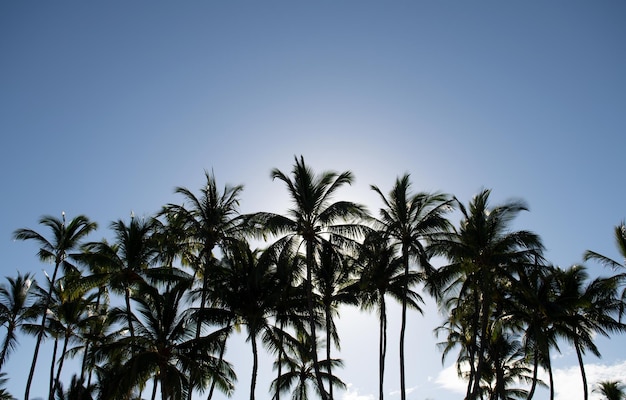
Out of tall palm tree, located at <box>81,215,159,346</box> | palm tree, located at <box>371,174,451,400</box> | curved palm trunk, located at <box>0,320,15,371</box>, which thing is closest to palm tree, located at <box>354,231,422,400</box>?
palm tree, located at <box>371,174,451,400</box>

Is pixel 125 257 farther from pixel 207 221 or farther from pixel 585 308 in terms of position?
pixel 585 308

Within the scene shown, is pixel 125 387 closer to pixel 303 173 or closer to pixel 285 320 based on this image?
pixel 285 320

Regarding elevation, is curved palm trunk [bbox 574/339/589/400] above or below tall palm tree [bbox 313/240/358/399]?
below

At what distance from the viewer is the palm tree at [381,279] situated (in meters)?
23.1

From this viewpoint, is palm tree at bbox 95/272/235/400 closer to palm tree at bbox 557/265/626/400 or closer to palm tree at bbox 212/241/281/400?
palm tree at bbox 212/241/281/400

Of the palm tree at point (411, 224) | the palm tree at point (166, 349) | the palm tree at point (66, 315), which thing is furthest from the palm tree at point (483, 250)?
the palm tree at point (66, 315)

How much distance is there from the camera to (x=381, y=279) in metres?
25.2

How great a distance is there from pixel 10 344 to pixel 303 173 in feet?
65.1

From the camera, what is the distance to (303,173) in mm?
22797

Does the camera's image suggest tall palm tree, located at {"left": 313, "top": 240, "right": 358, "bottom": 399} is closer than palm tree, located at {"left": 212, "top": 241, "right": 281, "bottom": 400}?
No

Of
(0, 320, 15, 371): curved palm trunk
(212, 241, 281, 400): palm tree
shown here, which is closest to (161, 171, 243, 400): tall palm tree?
(212, 241, 281, 400): palm tree

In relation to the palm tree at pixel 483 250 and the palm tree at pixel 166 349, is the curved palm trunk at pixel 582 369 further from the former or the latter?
the palm tree at pixel 166 349

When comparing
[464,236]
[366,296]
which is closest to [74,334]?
[366,296]

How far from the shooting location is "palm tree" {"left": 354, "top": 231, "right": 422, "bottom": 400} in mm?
23078
